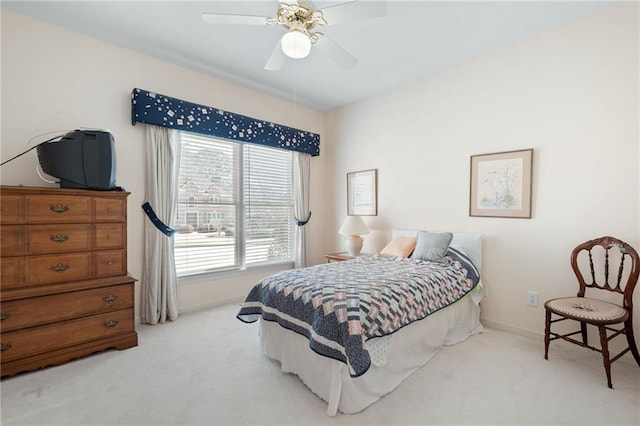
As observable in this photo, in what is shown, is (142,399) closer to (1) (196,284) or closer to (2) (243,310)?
(2) (243,310)

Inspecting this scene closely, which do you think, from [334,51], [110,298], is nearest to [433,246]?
[334,51]

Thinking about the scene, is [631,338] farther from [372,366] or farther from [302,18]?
[302,18]

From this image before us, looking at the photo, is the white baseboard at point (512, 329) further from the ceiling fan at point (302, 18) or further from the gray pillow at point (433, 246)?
the ceiling fan at point (302, 18)

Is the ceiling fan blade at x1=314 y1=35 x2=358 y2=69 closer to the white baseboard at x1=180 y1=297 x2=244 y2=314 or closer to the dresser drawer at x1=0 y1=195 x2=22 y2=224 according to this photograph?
the dresser drawer at x1=0 y1=195 x2=22 y2=224

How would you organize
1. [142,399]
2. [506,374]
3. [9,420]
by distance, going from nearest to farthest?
1. [9,420]
2. [142,399]
3. [506,374]

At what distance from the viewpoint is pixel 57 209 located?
88.5 inches

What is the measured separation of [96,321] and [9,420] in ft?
2.57

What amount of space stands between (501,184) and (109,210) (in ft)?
12.0

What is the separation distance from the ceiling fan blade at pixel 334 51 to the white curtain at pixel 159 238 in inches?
77.9

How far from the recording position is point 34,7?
2412mm

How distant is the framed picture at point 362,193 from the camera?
415cm

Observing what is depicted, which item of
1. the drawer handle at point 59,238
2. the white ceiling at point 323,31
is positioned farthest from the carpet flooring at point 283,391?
the white ceiling at point 323,31

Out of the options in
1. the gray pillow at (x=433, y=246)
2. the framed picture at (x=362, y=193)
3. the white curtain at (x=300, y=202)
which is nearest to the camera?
the gray pillow at (x=433, y=246)

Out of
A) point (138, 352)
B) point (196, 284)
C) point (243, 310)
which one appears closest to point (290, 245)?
point (196, 284)
